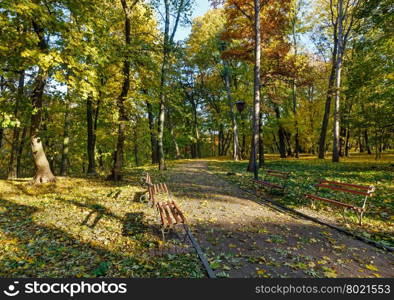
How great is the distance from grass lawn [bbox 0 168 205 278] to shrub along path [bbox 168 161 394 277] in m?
0.76

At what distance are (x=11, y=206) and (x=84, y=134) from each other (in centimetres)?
1304

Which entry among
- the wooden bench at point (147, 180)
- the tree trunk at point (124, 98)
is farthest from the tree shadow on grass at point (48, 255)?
the tree trunk at point (124, 98)

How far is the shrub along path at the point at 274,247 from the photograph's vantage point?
3.71 metres

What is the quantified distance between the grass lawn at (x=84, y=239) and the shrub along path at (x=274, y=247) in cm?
76

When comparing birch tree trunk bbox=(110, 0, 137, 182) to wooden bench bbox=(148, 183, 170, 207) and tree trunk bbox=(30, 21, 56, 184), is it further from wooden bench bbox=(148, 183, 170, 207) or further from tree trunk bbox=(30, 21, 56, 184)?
wooden bench bbox=(148, 183, 170, 207)

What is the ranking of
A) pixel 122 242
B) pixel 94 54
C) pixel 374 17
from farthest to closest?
pixel 374 17 < pixel 94 54 < pixel 122 242

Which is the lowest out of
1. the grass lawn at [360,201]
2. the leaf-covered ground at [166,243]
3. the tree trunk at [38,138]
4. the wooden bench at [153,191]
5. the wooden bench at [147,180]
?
the leaf-covered ground at [166,243]

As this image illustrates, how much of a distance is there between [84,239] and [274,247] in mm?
4180

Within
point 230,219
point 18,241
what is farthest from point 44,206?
point 230,219

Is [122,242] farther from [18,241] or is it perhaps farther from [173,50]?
[173,50]

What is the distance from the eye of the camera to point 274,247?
179 inches

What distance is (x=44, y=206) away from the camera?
7.42 meters

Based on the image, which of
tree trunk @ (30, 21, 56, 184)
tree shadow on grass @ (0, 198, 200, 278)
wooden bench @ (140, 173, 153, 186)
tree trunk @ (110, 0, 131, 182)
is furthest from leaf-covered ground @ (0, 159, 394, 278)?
tree trunk @ (110, 0, 131, 182)

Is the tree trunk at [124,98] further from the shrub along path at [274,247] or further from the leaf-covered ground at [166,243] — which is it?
the shrub along path at [274,247]
